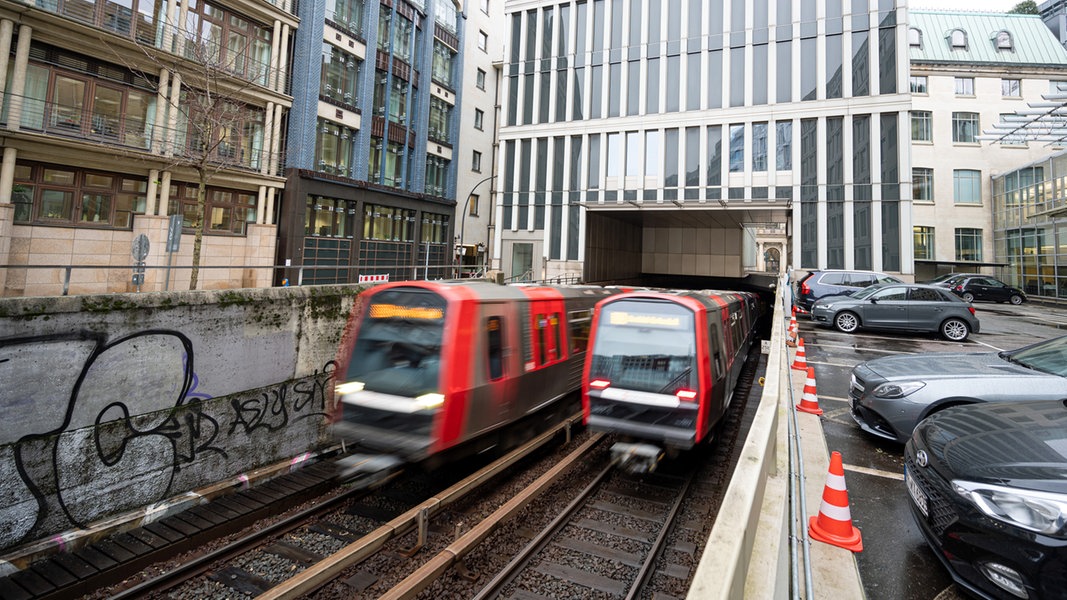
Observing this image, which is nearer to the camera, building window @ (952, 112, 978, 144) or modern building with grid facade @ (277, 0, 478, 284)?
modern building with grid facade @ (277, 0, 478, 284)

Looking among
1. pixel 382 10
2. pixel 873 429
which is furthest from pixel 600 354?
pixel 382 10

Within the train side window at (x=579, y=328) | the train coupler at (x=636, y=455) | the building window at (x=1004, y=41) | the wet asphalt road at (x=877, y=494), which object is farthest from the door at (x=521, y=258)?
the building window at (x=1004, y=41)

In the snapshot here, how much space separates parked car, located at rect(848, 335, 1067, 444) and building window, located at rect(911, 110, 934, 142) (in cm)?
4463

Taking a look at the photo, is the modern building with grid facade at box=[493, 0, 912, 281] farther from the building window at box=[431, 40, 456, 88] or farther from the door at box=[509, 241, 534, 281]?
the building window at box=[431, 40, 456, 88]

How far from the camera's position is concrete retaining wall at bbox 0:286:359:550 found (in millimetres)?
5734

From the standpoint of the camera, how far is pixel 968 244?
37.8m

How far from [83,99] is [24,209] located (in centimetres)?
456

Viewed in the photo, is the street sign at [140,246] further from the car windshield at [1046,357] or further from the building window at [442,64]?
the building window at [442,64]

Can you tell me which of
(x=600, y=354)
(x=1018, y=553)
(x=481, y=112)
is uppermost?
(x=481, y=112)

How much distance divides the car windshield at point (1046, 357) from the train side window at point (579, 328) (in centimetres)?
629

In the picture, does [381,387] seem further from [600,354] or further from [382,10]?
[382,10]

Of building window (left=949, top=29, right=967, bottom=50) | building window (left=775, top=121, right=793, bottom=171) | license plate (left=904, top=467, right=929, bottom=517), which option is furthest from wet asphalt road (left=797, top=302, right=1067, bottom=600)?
building window (left=949, top=29, right=967, bottom=50)

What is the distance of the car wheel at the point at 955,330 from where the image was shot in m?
14.2

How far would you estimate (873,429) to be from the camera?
6.20 m
